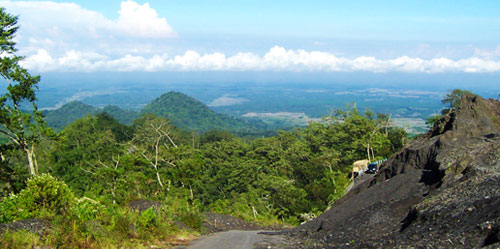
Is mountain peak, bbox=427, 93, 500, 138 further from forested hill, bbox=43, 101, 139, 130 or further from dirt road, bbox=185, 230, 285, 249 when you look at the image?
forested hill, bbox=43, 101, 139, 130

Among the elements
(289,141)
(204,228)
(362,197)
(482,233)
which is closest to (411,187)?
(362,197)

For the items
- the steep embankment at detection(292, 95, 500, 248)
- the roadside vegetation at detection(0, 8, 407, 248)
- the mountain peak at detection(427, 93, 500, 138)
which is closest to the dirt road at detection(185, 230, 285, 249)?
the roadside vegetation at detection(0, 8, 407, 248)

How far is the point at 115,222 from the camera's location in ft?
25.7

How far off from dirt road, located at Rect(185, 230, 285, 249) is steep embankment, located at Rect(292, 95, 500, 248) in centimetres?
105

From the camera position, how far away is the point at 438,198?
7871mm

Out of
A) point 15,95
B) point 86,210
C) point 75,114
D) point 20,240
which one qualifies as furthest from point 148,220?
point 75,114

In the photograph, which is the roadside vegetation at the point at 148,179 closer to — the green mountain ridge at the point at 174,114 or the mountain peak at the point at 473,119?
the mountain peak at the point at 473,119

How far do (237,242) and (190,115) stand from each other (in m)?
142

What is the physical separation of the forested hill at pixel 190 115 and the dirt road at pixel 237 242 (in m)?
124

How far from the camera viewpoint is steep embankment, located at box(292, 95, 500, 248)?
20.2 feet

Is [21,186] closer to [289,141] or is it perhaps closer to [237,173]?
[237,173]

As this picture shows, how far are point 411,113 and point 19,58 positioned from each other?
189 metres

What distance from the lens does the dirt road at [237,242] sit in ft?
27.0

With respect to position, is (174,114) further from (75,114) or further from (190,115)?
(75,114)
